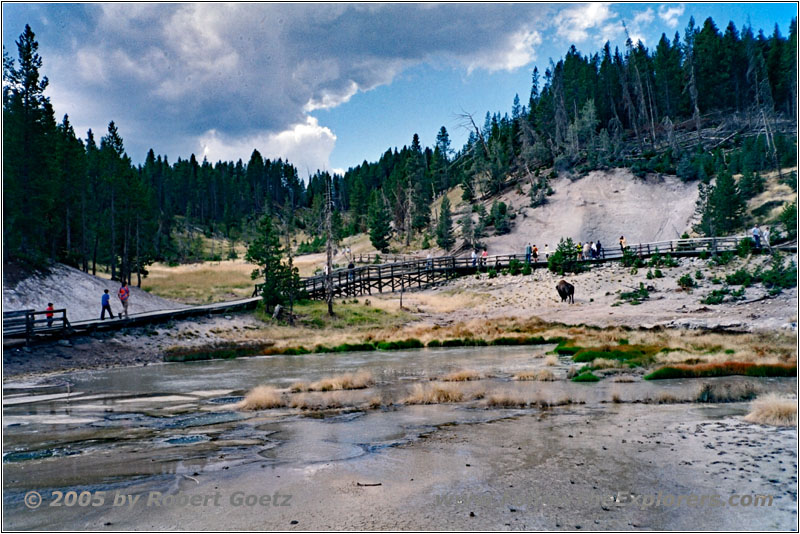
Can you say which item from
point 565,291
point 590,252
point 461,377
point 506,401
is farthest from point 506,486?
point 590,252

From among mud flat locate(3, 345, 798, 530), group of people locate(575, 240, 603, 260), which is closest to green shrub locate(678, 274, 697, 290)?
group of people locate(575, 240, 603, 260)

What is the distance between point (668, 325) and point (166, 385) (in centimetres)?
2904

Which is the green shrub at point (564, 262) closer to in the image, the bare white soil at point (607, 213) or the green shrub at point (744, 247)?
the green shrub at point (744, 247)

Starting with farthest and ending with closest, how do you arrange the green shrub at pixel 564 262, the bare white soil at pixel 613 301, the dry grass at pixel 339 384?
the green shrub at pixel 564 262
the bare white soil at pixel 613 301
the dry grass at pixel 339 384

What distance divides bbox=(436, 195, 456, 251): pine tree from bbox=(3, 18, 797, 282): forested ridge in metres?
0.24

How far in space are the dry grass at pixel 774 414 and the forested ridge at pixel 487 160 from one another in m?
44.7

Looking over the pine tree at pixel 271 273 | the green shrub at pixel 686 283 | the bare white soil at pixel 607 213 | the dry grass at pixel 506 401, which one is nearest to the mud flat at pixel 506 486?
the dry grass at pixel 506 401

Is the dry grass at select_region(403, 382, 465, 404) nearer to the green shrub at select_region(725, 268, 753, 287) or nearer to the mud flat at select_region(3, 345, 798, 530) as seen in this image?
the mud flat at select_region(3, 345, 798, 530)

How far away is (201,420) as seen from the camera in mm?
13633

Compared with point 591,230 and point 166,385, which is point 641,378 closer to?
point 166,385

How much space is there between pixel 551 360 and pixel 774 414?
11742mm

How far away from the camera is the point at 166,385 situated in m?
20.2

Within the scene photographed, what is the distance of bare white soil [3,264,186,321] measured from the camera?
35562mm

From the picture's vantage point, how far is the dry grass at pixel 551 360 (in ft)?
74.3
